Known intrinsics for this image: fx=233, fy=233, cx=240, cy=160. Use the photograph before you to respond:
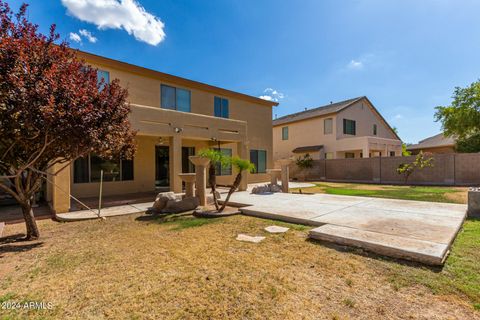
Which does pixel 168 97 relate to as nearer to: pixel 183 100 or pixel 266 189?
pixel 183 100

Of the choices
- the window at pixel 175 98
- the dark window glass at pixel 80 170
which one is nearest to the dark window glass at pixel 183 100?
the window at pixel 175 98

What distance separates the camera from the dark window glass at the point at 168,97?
13.1 metres

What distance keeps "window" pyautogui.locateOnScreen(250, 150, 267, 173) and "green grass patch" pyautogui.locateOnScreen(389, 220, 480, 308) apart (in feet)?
44.7

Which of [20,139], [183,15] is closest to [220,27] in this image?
[183,15]

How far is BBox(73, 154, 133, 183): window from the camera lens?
36.1 feet

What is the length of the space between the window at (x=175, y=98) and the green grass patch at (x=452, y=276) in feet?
41.2

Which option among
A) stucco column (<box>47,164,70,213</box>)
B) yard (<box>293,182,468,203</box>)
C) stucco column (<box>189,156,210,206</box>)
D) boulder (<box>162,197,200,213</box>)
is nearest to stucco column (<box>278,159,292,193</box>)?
yard (<box>293,182,468,203</box>)

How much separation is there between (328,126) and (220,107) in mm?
13761

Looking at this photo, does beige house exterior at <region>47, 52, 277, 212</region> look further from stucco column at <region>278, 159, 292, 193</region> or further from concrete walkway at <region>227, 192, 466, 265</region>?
concrete walkway at <region>227, 192, 466, 265</region>

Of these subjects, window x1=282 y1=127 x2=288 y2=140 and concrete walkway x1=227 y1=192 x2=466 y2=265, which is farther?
window x1=282 y1=127 x2=288 y2=140

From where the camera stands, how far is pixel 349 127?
2512 cm

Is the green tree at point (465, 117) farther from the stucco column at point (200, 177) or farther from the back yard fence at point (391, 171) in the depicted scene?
the stucco column at point (200, 177)

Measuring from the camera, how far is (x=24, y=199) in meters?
5.32

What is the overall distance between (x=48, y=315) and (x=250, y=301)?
226cm
